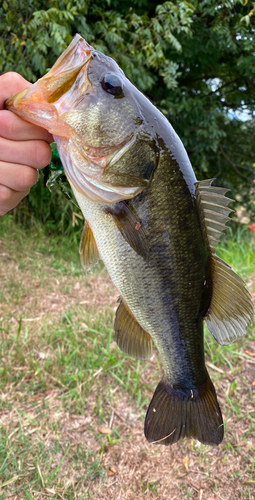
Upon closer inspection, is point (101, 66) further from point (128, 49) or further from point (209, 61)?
point (209, 61)

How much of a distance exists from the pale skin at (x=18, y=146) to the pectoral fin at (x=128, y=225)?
11.2 inches

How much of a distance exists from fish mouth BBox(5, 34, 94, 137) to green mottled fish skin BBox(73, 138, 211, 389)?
0.25m

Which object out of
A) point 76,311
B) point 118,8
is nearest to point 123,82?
point 76,311

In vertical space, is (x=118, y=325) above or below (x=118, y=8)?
below

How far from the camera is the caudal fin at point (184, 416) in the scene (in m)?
1.33

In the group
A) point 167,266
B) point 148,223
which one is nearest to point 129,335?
point 167,266

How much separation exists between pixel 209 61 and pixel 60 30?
111 inches

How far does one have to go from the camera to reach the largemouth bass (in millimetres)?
1064

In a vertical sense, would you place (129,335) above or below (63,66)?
below

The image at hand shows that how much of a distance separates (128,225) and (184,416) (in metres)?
0.78

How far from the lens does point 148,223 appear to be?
3.76ft

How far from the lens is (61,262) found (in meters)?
4.11

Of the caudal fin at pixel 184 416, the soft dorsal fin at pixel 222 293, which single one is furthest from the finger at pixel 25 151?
the caudal fin at pixel 184 416

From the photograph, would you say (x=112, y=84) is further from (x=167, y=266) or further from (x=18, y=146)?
(x=167, y=266)
